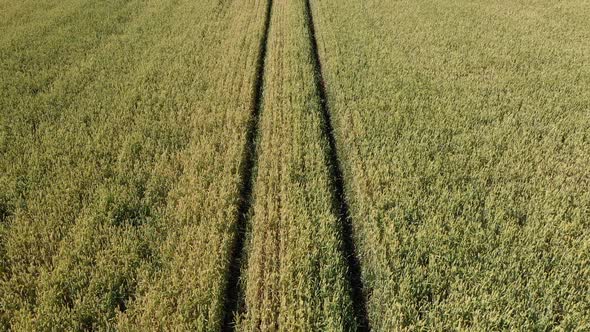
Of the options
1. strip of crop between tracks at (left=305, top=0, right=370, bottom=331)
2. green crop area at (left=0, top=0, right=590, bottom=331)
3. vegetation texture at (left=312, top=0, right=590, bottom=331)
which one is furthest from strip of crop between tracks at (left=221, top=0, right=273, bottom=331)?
vegetation texture at (left=312, top=0, right=590, bottom=331)

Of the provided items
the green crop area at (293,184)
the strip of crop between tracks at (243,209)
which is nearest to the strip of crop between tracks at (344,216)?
the green crop area at (293,184)

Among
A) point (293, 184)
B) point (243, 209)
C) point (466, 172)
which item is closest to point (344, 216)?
point (293, 184)

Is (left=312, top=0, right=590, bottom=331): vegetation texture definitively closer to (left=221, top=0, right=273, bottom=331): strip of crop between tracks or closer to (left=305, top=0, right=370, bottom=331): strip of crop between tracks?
(left=305, top=0, right=370, bottom=331): strip of crop between tracks

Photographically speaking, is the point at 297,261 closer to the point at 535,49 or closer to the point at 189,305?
the point at 189,305

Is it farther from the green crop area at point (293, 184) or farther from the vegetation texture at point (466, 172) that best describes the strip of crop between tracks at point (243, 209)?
the vegetation texture at point (466, 172)

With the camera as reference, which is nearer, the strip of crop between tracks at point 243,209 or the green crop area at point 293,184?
the green crop area at point 293,184
